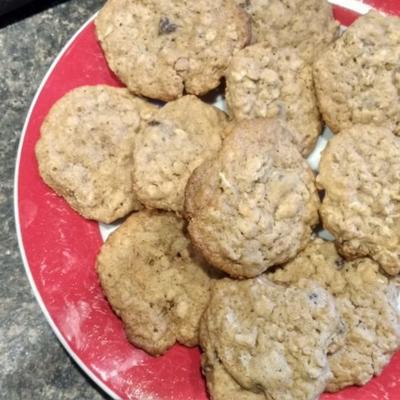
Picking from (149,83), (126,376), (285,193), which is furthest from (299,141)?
(126,376)

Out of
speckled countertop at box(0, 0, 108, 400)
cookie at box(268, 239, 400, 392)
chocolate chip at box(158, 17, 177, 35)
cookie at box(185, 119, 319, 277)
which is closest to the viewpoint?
cookie at box(185, 119, 319, 277)

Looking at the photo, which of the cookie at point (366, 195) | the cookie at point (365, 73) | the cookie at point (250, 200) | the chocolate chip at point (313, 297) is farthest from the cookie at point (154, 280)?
the cookie at point (365, 73)

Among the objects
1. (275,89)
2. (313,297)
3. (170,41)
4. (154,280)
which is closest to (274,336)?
(313,297)

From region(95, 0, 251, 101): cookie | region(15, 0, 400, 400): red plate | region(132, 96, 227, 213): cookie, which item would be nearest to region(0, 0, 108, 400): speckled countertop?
region(15, 0, 400, 400): red plate

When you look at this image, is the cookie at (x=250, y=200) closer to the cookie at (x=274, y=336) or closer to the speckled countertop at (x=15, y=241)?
the cookie at (x=274, y=336)

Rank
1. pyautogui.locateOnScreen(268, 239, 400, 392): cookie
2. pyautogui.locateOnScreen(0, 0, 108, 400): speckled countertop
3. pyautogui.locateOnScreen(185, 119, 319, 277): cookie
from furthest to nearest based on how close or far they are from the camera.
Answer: pyautogui.locateOnScreen(0, 0, 108, 400): speckled countertop, pyautogui.locateOnScreen(268, 239, 400, 392): cookie, pyautogui.locateOnScreen(185, 119, 319, 277): cookie

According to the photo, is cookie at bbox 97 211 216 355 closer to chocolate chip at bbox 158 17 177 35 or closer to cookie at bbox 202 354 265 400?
cookie at bbox 202 354 265 400
